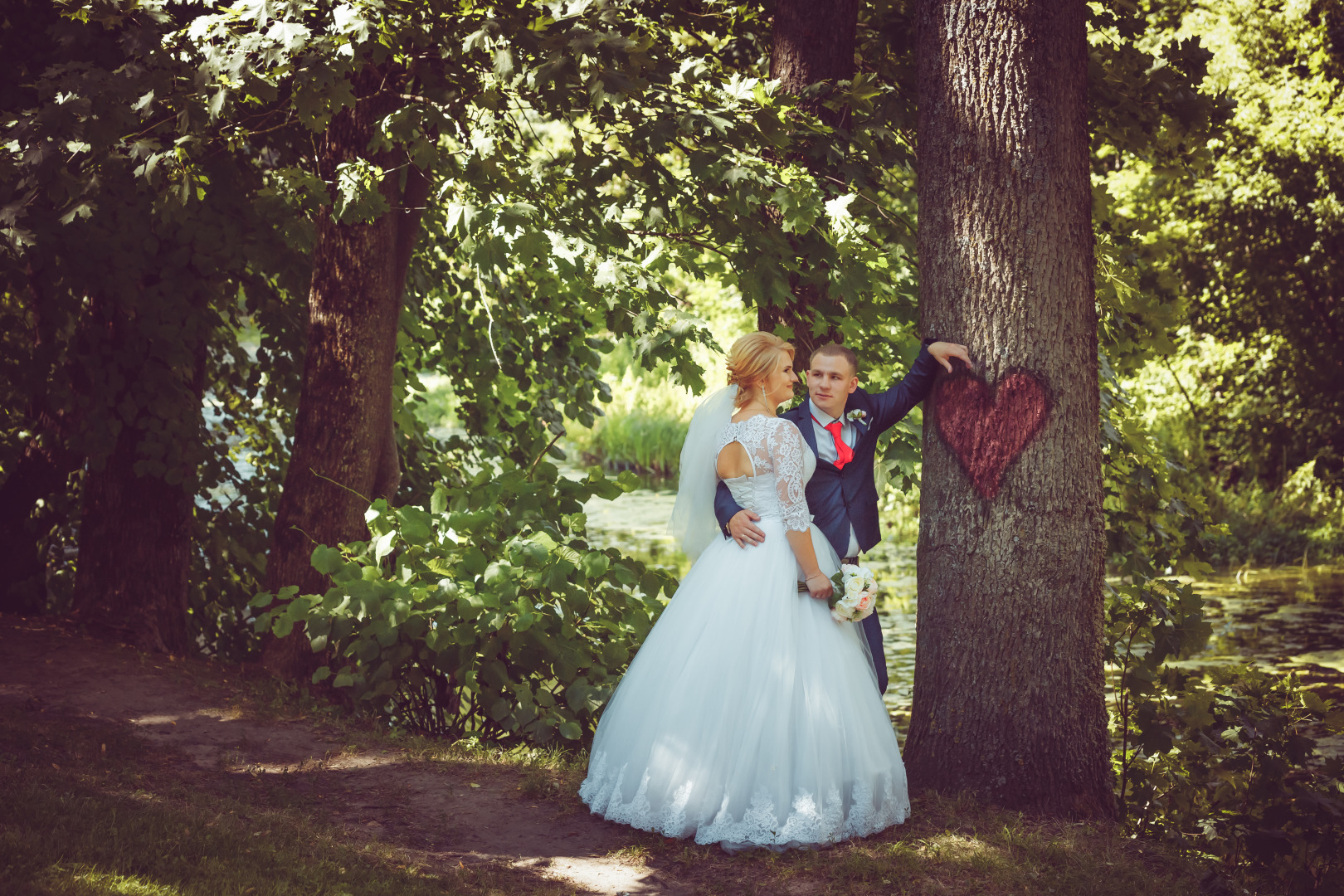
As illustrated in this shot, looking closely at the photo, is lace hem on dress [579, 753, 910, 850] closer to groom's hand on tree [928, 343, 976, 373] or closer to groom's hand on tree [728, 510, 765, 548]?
groom's hand on tree [728, 510, 765, 548]

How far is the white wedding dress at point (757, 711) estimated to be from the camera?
12.9 ft

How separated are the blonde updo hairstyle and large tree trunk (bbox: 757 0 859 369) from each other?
1815 millimetres

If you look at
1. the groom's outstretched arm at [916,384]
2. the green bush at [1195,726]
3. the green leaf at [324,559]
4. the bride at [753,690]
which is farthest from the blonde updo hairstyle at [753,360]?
the green leaf at [324,559]

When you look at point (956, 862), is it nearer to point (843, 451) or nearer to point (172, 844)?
point (843, 451)

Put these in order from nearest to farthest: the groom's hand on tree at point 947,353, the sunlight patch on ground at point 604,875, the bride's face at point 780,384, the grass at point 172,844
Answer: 1. the grass at point 172,844
2. the sunlight patch on ground at point 604,875
3. the groom's hand on tree at point 947,353
4. the bride's face at point 780,384

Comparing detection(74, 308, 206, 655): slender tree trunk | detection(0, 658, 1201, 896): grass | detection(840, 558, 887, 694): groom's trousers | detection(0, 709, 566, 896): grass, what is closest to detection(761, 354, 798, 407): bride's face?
detection(840, 558, 887, 694): groom's trousers

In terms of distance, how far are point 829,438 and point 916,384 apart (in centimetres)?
44

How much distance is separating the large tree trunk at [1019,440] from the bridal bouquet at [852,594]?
0.85 ft

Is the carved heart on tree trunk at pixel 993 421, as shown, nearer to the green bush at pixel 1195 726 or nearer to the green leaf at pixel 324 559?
the green bush at pixel 1195 726

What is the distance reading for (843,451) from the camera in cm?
453

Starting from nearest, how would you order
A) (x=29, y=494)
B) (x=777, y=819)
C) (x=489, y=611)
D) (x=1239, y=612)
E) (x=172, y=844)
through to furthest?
1. (x=172, y=844)
2. (x=777, y=819)
3. (x=489, y=611)
4. (x=29, y=494)
5. (x=1239, y=612)

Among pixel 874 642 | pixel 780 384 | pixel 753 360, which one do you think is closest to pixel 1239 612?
pixel 874 642

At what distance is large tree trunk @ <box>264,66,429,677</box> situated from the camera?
6.47 metres

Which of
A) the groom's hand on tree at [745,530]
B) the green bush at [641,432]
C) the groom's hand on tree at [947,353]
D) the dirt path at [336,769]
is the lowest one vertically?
the dirt path at [336,769]
